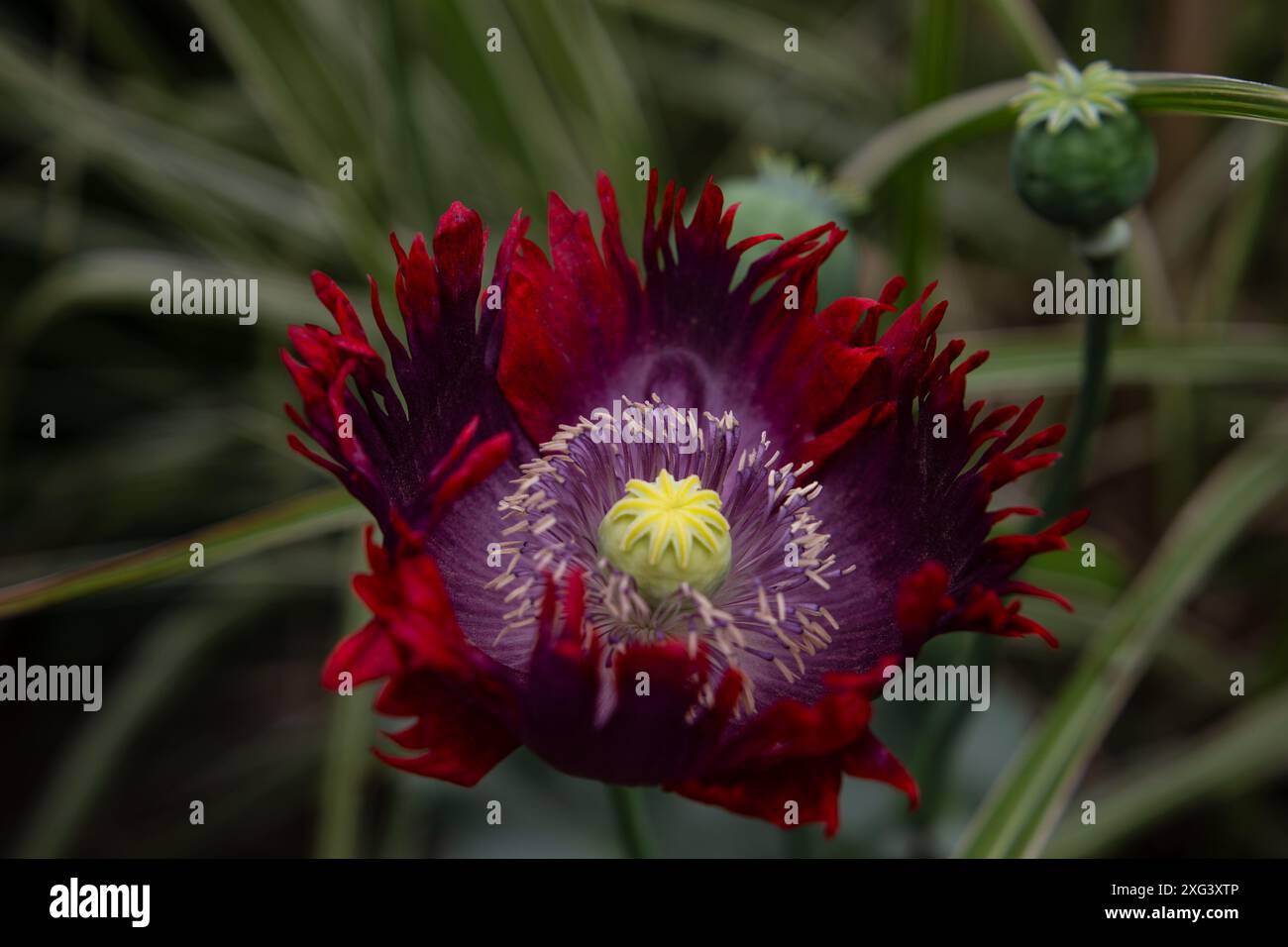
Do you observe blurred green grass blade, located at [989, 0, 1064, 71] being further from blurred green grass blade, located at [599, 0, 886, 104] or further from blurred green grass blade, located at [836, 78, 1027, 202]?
blurred green grass blade, located at [599, 0, 886, 104]

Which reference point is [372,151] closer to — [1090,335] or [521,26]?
[521,26]

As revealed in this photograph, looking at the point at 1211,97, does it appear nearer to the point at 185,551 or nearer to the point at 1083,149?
the point at 1083,149

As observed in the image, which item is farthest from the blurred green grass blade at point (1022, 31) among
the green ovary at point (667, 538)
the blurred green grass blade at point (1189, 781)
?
the blurred green grass blade at point (1189, 781)

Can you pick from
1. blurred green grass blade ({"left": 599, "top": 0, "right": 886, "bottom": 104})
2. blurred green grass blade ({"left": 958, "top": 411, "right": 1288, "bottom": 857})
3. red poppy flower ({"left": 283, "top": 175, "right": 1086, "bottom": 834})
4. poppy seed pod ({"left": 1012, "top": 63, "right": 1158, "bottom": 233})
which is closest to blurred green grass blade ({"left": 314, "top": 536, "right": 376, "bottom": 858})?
red poppy flower ({"left": 283, "top": 175, "right": 1086, "bottom": 834})

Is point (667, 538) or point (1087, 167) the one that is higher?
point (1087, 167)

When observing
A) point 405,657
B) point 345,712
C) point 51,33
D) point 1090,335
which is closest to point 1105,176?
point 1090,335

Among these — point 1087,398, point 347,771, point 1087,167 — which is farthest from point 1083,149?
point 347,771
